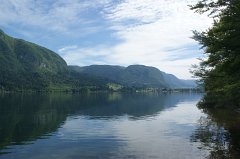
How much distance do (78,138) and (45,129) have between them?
1503 cm

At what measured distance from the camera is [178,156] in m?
42.2

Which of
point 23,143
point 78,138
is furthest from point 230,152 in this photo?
point 23,143

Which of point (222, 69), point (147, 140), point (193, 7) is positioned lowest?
point (147, 140)

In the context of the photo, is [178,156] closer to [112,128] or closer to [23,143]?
[23,143]

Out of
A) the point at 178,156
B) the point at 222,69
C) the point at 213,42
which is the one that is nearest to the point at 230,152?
the point at 178,156

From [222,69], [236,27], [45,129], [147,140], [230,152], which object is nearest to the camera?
[236,27]

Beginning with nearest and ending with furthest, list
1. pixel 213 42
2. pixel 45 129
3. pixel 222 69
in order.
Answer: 1. pixel 213 42
2. pixel 222 69
3. pixel 45 129

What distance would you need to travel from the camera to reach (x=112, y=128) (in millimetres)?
75188

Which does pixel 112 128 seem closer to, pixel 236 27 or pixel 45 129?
pixel 45 129

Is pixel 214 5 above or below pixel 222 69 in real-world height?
above

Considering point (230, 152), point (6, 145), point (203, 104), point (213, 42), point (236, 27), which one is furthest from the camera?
point (203, 104)

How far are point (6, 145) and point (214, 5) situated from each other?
35.9 metres

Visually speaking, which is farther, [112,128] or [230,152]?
[112,128]

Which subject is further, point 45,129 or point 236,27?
point 45,129
